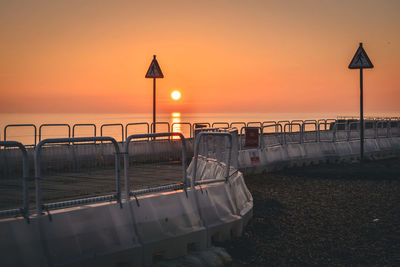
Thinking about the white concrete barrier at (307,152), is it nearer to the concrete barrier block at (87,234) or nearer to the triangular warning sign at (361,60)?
the triangular warning sign at (361,60)

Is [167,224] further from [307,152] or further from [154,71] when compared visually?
[307,152]

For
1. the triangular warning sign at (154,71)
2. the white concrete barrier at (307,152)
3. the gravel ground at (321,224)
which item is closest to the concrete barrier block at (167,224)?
the gravel ground at (321,224)

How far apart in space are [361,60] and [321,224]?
31.0 feet

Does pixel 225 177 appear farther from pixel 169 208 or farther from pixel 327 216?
pixel 327 216

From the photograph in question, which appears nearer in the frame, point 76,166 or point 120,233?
point 120,233

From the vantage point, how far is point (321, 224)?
9.16m

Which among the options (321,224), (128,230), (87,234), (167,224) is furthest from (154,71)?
(87,234)

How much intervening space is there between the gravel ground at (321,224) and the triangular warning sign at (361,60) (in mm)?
4110

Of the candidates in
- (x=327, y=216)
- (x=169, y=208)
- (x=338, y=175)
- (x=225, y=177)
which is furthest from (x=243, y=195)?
(x=338, y=175)

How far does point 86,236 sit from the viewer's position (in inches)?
223

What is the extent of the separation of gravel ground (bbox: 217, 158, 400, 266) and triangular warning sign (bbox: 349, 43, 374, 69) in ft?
13.5

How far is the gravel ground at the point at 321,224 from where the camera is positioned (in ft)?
23.4

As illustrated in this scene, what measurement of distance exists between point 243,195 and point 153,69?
12028 millimetres

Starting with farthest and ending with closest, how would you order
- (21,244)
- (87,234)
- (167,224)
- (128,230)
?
(167,224) → (128,230) → (87,234) → (21,244)
